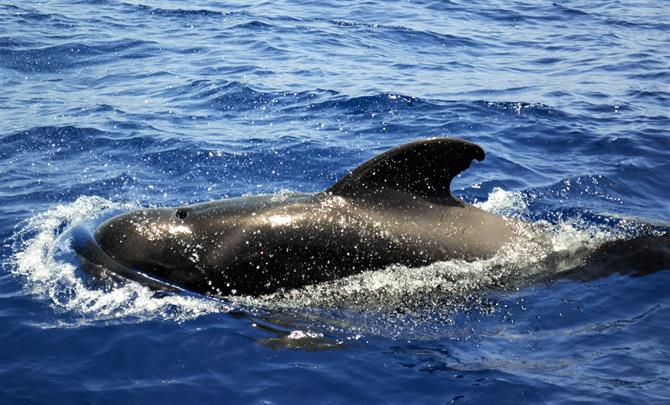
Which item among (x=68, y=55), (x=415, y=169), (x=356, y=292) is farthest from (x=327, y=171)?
(x=68, y=55)

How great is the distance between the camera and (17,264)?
30.3ft

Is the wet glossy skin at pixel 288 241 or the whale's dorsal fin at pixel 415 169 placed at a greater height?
the whale's dorsal fin at pixel 415 169

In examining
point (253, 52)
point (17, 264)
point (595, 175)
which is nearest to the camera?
point (17, 264)

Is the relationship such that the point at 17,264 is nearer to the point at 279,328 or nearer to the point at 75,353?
the point at 75,353

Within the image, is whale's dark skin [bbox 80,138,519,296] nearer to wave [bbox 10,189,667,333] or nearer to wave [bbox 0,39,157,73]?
wave [bbox 10,189,667,333]

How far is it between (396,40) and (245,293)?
16.3 meters

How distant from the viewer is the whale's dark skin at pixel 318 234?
8.09 metres

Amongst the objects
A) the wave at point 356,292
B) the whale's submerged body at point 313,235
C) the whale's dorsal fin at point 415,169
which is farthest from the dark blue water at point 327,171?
the whale's dorsal fin at point 415,169

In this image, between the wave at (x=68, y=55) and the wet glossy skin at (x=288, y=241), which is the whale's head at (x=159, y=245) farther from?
→ the wave at (x=68, y=55)

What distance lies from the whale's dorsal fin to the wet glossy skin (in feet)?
0.32

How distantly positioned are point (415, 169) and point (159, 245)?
2625mm

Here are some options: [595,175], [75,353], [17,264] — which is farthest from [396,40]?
[75,353]

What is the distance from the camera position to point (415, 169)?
8234mm

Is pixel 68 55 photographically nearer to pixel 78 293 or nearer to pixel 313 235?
pixel 78 293
